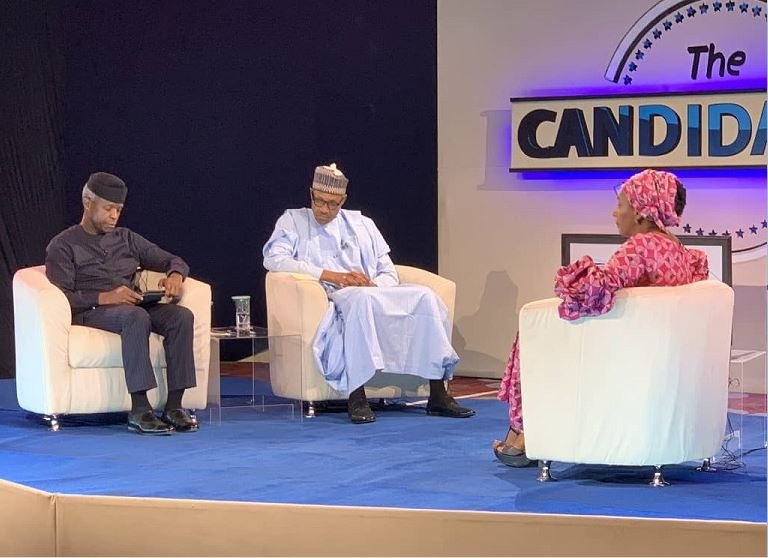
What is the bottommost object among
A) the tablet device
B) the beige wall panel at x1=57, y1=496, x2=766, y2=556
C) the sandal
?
the sandal

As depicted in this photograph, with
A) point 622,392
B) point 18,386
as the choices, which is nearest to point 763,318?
point 622,392

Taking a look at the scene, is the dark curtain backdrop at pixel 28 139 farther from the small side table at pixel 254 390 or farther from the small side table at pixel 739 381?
the small side table at pixel 739 381

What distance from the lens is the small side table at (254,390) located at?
242 inches

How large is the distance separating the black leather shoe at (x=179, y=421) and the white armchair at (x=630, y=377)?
1.82 m

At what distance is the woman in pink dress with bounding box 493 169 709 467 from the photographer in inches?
172

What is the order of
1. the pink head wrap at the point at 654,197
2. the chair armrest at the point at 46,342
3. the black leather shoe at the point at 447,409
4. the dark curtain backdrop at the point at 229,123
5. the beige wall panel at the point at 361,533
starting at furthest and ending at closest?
the dark curtain backdrop at the point at 229,123 → the black leather shoe at the point at 447,409 → the chair armrest at the point at 46,342 → the pink head wrap at the point at 654,197 → the beige wall panel at the point at 361,533

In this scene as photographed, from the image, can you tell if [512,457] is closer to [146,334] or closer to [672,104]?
[146,334]

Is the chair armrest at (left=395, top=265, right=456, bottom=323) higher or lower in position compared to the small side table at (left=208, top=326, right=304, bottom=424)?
higher

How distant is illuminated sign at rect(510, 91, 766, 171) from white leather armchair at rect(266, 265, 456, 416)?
121 cm

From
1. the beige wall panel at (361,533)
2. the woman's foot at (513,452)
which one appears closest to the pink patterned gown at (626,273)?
the woman's foot at (513,452)

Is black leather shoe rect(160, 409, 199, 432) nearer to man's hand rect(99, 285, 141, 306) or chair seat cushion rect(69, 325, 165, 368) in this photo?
chair seat cushion rect(69, 325, 165, 368)

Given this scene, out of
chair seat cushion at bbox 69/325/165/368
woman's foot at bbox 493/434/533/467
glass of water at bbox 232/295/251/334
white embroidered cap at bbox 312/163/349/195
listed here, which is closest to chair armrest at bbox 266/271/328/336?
glass of water at bbox 232/295/251/334

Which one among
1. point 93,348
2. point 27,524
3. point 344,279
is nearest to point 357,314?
point 344,279

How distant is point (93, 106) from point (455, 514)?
575 cm
